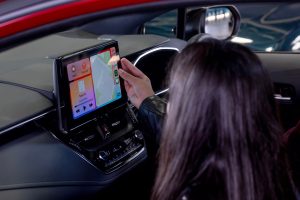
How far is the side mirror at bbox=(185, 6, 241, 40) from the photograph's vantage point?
297 cm

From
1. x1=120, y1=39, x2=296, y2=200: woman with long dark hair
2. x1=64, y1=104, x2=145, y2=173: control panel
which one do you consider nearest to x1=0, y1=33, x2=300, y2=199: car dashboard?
x1=64, y1=104, x2=145, y2=173: control panel

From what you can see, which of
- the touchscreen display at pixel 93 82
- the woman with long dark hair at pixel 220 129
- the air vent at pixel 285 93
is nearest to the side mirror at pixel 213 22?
the air vent at pixel 285 93

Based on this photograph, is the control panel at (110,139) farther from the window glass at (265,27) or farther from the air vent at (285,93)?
the air vent at (285,93)

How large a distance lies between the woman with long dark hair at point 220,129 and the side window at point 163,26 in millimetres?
1957

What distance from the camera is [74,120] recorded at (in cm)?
240

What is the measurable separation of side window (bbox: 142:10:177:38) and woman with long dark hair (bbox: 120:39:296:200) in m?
1.96

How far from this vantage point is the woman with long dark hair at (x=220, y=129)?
1416 mm

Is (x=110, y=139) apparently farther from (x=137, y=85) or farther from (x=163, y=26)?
(x=163, y=26)

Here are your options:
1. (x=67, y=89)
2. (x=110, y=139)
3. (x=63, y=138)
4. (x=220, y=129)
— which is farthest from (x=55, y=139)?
(x=220, y=129)

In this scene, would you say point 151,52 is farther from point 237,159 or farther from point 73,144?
point 237,159

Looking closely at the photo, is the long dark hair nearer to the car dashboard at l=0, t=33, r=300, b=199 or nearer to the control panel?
the car dashboard at l=0, t=33, r=300, b=199

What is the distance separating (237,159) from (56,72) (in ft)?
3.44

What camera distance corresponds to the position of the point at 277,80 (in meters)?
3.44

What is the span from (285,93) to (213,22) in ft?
2.17
